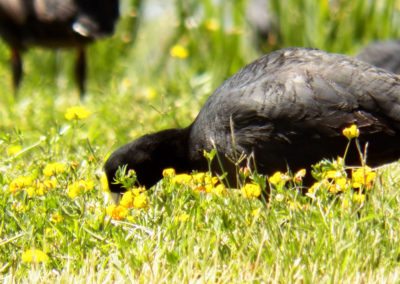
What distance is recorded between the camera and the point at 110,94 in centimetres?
786

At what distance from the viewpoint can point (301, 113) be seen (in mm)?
4754

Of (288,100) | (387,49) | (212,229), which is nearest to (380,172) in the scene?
(288,100)

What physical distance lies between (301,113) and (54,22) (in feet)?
14.7

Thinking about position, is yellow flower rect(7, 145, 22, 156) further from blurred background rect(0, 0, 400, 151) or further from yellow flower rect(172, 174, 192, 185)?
blurred background rect(0, 0, 400, 151)

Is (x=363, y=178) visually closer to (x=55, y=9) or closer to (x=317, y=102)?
(x=317, y=102)

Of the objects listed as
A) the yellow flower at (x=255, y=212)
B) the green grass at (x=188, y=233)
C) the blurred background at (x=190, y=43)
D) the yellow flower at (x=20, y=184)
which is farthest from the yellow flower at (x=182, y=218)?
the blurred background at (x=190, y=43)

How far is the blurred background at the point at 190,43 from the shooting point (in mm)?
8789

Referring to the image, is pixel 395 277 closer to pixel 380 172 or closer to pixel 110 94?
pixel 380 172

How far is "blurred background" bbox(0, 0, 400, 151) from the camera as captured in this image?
8.79m

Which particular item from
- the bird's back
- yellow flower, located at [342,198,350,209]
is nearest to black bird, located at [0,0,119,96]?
the bird's back

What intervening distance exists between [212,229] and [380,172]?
57.2 inches

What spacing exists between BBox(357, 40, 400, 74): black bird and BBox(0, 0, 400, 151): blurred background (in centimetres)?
126

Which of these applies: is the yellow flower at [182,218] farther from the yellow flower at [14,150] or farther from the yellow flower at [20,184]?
the yellow flower at [14,150]

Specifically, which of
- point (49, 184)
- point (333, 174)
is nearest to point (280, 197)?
point (333, 174)
